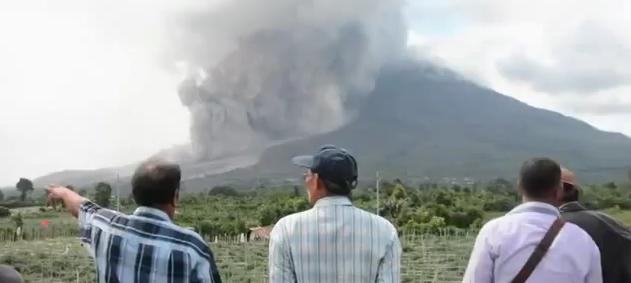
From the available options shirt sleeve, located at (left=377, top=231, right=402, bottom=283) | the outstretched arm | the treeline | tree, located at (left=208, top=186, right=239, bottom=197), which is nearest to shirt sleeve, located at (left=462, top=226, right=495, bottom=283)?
shirt sleeve, located at (left=377, top=231, right=402, bottom=283)

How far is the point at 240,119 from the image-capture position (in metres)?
97.4

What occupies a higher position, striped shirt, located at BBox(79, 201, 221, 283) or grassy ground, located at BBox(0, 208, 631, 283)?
striped shirt, located at BBox(79, 201, 221, 283)

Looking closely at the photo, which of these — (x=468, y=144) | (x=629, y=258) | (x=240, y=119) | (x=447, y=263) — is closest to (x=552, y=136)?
(x=468, y=144)

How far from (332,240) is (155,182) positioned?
56 centimetres

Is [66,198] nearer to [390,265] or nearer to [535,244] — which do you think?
[390,265]

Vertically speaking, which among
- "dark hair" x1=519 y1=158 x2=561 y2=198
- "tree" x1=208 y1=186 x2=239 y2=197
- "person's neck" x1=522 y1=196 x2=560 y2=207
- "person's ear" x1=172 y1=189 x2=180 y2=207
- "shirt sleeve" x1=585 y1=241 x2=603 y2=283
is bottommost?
"shirt sleeve" x1=585 y1=241 x2=603 y2=283

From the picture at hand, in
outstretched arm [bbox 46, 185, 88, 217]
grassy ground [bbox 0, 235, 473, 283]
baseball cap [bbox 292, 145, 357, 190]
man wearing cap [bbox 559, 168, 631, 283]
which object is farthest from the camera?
grassy ground [bbox 0, 235, 473, 283]

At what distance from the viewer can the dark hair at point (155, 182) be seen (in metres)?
2.38

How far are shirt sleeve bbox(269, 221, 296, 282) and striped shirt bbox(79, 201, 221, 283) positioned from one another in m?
0.23

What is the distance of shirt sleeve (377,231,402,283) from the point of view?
8.55 ft

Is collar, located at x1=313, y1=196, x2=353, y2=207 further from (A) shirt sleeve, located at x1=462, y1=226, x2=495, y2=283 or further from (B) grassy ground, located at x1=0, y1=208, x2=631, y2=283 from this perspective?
(B) grassy ground, located at x1=0, y1=208, x2=631, y2=283

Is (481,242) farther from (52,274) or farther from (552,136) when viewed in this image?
(552,136)

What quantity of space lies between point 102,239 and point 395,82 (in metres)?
112

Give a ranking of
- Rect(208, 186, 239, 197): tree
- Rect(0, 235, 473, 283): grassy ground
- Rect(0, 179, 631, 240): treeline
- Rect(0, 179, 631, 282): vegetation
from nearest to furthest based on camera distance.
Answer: Rect(0, 235, 473, 283): grassy ground < Rect(0, 179, 631, 282): vegetation < Rect(0, 179, 631, 240): treeline < Rect(208, 186, 239, 197): tree
